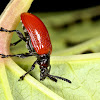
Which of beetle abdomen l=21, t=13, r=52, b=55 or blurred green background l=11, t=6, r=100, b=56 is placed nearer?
beetle abdomen l=21, t=13, r=52, b=55

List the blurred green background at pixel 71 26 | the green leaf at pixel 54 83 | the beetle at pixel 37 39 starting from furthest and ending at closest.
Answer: the blurred green background at pixel 71 26, the beetle at pixel 37 39, the green leaf at pixel 54 83

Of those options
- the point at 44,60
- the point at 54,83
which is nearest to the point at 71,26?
the point at 44,60

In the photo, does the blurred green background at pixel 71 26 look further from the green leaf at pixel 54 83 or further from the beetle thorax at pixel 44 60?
the green leaf at pixel 54 83

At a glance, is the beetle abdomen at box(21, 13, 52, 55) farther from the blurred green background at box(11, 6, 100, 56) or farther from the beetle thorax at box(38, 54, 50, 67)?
the blurred green background at box(11, 6, 100, 56)

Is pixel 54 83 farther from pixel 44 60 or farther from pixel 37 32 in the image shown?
pixel 37 32

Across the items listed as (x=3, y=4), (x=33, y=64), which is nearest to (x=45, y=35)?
(x=33, y=64)

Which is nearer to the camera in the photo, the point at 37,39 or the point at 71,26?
the point at 37,39

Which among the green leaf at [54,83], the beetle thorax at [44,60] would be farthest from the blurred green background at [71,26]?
the green leaf at [54,83]

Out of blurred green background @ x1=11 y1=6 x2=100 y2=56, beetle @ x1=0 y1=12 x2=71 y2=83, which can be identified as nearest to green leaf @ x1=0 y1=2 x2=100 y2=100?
beetle @ x1=0 y1=12 x2=71 y2=83

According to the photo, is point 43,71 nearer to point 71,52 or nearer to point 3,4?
point 71,52

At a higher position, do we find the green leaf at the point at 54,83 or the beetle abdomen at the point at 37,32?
the beetle abdomen at the point at 37,32

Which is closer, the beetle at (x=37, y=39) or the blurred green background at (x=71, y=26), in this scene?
the beetle at (x=37, y=39)
